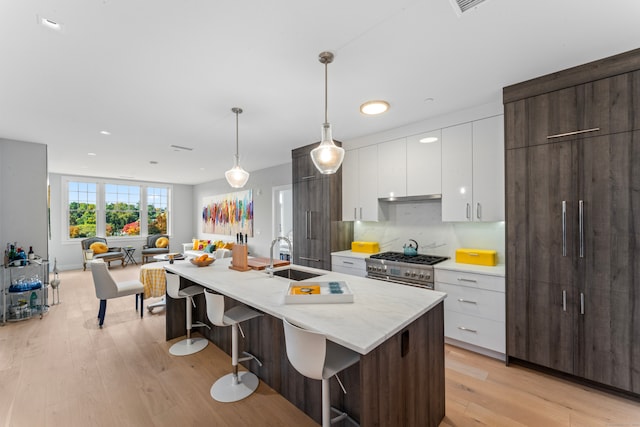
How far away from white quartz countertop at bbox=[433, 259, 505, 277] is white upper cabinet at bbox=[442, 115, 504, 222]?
51 cm

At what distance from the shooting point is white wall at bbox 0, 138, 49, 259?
3.76 meters

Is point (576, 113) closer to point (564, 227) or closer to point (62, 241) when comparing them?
point (564, 227)

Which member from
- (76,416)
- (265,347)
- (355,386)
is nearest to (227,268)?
(265,347)

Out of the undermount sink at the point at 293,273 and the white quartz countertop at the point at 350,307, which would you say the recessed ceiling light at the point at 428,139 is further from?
the undermount sink at the point at 293,273

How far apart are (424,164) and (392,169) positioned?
428mm

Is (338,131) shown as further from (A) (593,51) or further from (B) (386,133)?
(A) (593,51)

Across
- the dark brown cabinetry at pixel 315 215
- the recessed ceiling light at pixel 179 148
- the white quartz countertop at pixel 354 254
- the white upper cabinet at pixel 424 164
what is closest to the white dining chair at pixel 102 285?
the recessed ceiling light at pixel 179 148

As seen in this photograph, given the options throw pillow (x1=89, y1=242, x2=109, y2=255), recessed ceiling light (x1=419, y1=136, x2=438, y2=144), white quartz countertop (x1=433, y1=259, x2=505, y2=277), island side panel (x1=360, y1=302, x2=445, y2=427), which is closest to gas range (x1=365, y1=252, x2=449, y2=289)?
Result: white quartz countertop (x1=433, y1=259, x2=505, y2=277)

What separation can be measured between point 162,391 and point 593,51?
13.8 feet

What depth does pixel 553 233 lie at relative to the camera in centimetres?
233

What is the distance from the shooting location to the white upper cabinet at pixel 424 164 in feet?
10.5

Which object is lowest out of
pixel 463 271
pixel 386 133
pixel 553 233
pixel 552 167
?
pixel 463 271

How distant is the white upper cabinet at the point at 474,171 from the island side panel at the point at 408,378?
151 centimetres

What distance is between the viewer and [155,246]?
810cm
